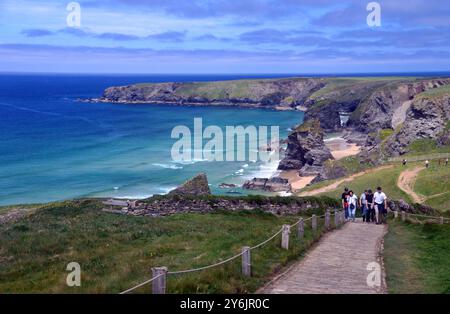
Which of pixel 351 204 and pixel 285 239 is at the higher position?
pixel 285 239

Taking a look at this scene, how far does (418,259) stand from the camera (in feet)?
51.4

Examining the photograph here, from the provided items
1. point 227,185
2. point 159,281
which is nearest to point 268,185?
point 227,185

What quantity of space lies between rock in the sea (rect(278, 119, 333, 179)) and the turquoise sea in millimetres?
3433

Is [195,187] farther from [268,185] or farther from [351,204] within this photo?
[268,185]

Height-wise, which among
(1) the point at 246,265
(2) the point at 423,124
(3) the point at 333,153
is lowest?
(3) the point at 333,153

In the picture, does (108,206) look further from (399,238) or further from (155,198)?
(399,238)

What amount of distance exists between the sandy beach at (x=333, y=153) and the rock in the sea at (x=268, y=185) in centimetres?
130

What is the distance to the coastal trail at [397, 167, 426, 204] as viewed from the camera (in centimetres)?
4152

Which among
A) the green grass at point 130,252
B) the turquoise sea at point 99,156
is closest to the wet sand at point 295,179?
the turquoise sea at point 99,156

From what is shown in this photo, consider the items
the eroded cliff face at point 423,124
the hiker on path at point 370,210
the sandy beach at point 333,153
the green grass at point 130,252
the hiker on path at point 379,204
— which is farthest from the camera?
the eroded cliff face at point 423,124

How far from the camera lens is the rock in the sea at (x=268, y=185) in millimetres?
63469

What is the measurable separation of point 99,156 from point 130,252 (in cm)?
7465

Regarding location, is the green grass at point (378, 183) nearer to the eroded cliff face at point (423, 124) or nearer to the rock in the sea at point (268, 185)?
the rock in the sea at point (268, 185)

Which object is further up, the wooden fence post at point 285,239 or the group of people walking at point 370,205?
the wooden fence post at point 285,239
